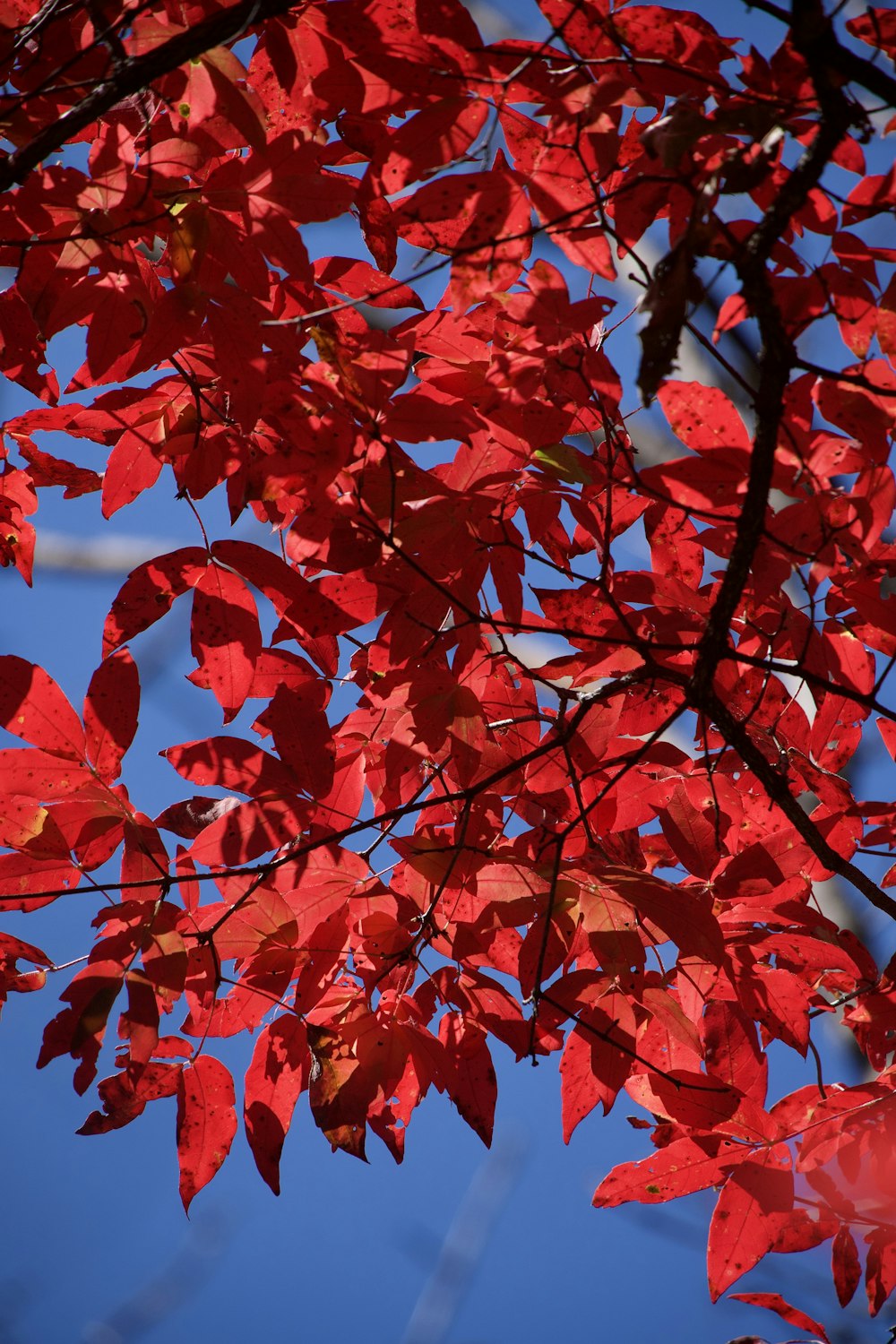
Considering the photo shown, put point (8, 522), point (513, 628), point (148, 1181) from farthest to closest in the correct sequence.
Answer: point (148, 1181), point (8, 522), point (513, 628)

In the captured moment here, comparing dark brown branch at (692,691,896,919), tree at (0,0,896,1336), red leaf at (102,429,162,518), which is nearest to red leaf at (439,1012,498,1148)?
tree at (0,0,896,1336)

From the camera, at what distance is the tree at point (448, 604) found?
2.13 feet

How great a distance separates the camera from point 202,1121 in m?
0.82

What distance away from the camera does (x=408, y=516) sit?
737mm

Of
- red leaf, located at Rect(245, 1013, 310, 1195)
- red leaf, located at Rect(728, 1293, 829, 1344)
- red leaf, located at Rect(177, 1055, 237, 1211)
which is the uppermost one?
red leaf, located at Rect(728, 1293, 829, 1344)

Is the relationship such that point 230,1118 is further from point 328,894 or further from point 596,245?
point 596,245

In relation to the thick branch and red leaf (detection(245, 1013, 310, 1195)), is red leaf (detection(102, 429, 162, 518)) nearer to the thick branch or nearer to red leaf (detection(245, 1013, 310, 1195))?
the thick branch

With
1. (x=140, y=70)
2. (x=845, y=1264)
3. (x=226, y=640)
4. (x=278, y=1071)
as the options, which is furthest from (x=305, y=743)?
(x=845, y=1264)

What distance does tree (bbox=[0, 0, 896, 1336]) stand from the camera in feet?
2.13

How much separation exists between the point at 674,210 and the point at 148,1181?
17.9 feet

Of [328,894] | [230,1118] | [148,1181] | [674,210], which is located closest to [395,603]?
[328,894]

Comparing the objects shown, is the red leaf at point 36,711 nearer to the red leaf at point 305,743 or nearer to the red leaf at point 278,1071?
the red leaf at point 305,743

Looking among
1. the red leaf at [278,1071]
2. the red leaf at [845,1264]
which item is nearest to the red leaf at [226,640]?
the red leaf at [278,1071]

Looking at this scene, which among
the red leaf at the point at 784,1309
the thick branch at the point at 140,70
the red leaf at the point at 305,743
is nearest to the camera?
the thick branch at the point at 140,70
